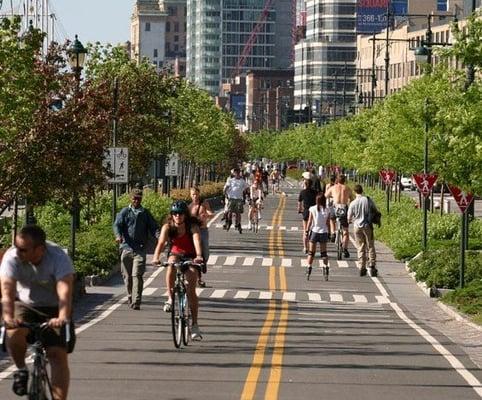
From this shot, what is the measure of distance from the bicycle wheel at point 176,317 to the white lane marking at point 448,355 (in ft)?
10.8

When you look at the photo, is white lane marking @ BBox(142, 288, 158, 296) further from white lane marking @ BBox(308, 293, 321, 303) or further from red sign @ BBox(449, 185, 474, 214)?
red sign @ BBox(449, 185, 474, 214)

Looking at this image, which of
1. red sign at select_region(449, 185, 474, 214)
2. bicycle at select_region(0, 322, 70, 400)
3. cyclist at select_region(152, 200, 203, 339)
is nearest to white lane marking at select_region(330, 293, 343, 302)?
red sign at select_region(449, 185, 474, 214)

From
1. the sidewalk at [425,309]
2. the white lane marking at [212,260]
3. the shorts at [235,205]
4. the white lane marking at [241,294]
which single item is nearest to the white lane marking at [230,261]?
the white lane marking at [212,260]

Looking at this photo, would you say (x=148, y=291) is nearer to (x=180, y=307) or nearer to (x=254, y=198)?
(x=180, y=307)

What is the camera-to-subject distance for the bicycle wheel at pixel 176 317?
72.6 ft

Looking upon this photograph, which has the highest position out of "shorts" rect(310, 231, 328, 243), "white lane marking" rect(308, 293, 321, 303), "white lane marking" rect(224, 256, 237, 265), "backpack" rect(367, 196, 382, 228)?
"backpack" rect(367, 196, 382, 228)

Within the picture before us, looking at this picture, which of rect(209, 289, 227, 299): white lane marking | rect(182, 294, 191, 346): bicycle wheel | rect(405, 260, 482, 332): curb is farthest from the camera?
rect(209, 289, 227, 299): white lane marking

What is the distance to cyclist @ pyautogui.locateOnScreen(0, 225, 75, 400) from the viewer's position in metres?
13.5

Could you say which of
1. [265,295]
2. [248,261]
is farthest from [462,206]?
[248,261]

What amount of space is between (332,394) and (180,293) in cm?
507

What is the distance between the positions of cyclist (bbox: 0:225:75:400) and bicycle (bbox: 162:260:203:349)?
8.03m

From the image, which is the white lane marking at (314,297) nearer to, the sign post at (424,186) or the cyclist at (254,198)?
the sign post at (424,186)

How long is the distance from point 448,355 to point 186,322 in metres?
3.29

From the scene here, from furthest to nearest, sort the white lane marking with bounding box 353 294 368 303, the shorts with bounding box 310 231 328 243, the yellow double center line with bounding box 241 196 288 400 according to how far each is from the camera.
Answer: the shorts with bounding box 310 231 328 243 → the white lane marking with bounding box 353 294 368 303 → the yellow double center line with bounding box 241 196 288 400
